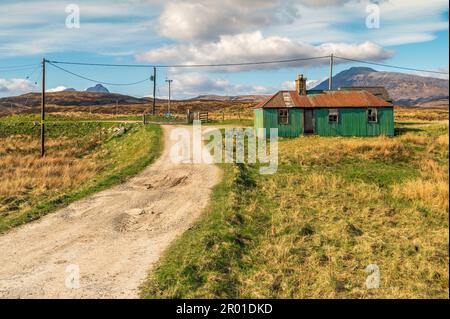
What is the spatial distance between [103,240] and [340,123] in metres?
27.8

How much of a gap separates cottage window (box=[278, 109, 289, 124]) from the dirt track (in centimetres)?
1580

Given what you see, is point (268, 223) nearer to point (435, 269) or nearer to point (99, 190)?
point (435, 269)

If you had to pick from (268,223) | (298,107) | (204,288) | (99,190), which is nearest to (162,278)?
(204,288)

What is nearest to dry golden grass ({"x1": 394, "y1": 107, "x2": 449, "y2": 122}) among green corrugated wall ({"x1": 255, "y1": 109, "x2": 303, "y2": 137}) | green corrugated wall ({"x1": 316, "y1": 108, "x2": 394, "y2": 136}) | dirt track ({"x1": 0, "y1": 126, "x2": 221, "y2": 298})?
green corrugated wall ({"x1": 316, "y1": 108, "x2": 394, "y2": 136})

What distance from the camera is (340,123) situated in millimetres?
35719

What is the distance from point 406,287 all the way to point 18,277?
9954mm

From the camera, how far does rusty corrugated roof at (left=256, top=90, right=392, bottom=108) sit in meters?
35.3

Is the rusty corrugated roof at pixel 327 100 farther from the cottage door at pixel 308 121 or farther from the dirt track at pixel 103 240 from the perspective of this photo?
the dirt track at pixel 103 240

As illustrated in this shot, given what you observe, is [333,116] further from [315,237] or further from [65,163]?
[315,237]

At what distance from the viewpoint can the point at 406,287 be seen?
992cm

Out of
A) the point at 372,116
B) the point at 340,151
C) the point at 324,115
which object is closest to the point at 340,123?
the point at 324,115

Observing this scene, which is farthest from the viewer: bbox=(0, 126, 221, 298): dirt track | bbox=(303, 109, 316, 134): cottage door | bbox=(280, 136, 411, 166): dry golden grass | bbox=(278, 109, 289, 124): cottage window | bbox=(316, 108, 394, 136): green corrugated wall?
bbox=(316, 108, 394, 136): green corrugated wall

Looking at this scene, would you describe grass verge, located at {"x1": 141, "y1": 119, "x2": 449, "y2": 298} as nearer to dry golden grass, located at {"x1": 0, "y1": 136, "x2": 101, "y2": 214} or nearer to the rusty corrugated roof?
dry golden grass, located at {"x1": 0, "y1": 136, "x2": 101, "y2": 214}

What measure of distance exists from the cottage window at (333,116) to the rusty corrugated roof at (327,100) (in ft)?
1.62
